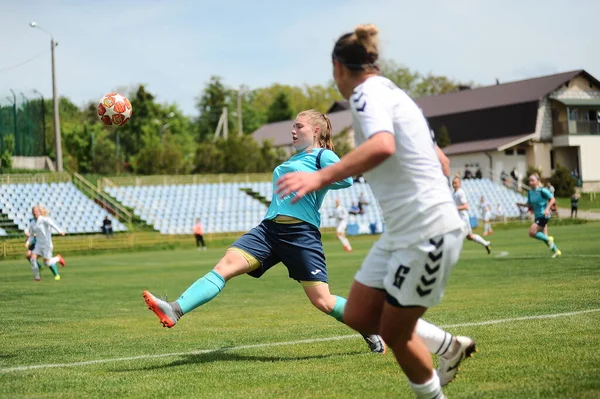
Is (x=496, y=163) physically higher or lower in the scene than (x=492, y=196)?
higher

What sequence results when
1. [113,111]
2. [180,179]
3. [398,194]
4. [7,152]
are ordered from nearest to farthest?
[398,194], [113,111], [7,152], [180,179]

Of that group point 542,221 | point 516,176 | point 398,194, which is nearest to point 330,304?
point 398,194

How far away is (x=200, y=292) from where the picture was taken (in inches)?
299

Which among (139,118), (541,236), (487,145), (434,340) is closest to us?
(434,340)

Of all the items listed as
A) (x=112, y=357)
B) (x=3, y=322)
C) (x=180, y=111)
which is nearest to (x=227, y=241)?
(x=3, y=322)

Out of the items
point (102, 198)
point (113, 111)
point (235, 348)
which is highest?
point (113, 111)

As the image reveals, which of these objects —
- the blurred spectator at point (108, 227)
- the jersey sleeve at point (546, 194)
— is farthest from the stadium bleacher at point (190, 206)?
the jersey sleeve at point (546, 194)

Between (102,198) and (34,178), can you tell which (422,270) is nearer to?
(34,178)

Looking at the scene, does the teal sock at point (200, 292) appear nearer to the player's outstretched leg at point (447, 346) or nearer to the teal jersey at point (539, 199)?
the player's outstretched leg at point (447, 346)

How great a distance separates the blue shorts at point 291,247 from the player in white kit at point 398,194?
2.82 m

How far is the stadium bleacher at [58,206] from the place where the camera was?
46000mm

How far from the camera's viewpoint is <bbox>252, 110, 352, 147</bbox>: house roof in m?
86.6

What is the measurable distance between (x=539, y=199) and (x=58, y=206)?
3191cm

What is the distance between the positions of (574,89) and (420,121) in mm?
75645
